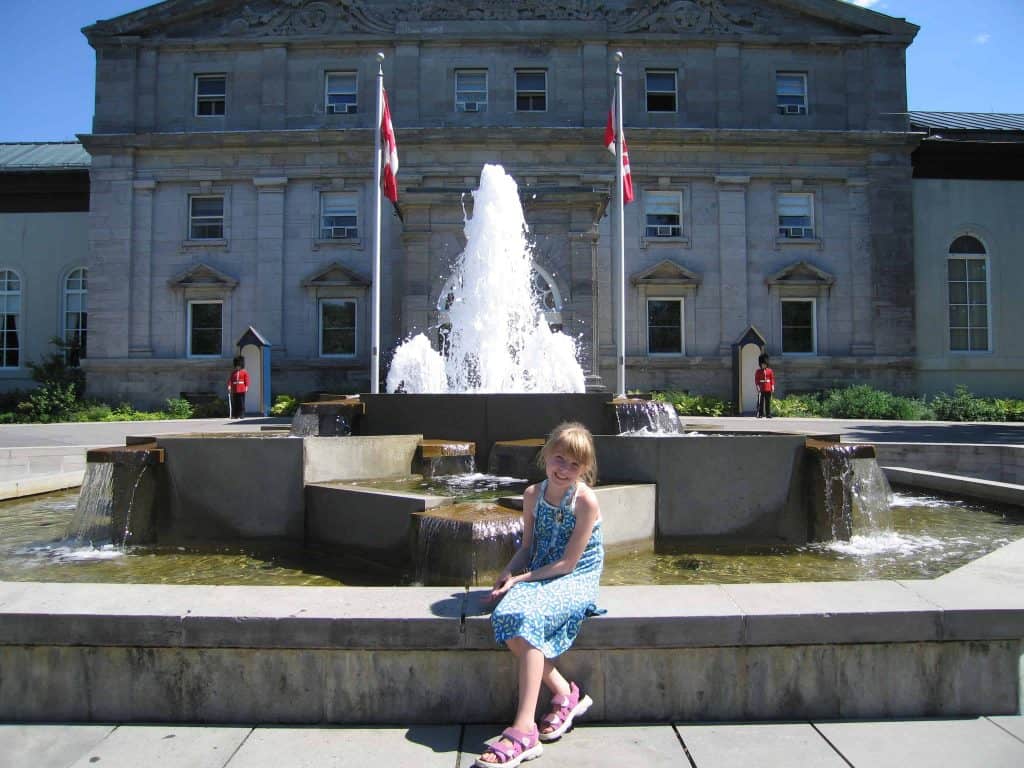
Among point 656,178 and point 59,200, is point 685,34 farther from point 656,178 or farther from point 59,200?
point 59,200

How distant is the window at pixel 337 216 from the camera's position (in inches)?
1128

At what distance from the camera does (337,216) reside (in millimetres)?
28734

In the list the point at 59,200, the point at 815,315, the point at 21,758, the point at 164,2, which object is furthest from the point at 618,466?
the point at 59,200

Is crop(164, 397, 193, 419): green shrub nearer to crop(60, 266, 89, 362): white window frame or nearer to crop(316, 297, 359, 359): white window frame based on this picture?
crop(316, 297, 359, 359): white window frame

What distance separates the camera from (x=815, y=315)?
28.8m

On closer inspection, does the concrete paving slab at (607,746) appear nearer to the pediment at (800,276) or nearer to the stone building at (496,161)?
the stone building at (496,161)

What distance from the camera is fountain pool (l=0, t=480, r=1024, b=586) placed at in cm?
624

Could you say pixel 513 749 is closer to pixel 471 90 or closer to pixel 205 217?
pixel 471 90

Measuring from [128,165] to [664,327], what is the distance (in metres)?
21.7

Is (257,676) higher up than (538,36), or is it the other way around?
(538,36)

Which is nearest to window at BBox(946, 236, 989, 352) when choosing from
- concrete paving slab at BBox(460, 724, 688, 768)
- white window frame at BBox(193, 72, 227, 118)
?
white window frame at BBox(193, 72, 227, 118)

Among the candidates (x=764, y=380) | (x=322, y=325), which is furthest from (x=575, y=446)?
(x=322, y=325)

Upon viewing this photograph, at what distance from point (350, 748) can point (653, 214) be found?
27217mm

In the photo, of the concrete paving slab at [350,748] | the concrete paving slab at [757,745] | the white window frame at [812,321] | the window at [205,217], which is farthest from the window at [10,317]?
the concrete paving slab at [757,745]
